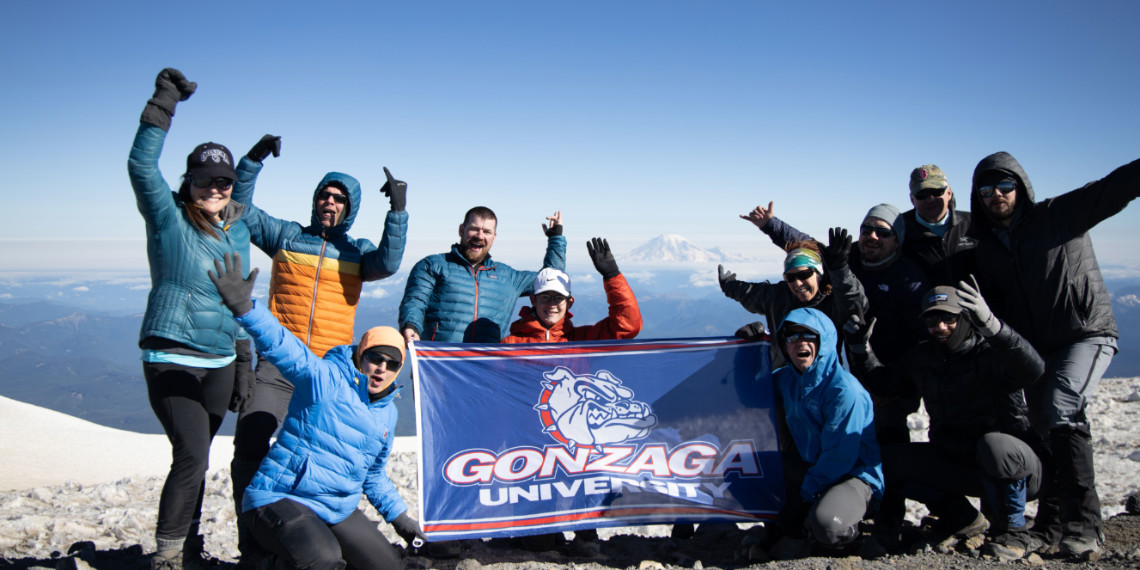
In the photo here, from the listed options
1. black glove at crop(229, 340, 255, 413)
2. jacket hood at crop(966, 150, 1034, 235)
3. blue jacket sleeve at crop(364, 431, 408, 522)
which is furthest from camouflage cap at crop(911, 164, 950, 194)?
black glove at crop(229, 340, 255, 413)

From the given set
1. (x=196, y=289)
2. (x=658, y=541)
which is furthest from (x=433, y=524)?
(x=196, y=289)

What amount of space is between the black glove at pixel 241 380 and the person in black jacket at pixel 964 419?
16.8ft

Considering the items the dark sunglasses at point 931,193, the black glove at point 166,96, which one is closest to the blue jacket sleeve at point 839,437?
the dark sunglasses at point 931,193

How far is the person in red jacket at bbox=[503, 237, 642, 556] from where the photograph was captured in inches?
248

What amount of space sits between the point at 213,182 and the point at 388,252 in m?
1.63

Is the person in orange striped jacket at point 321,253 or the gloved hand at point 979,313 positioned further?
the person in orange striped jacket at point 321,253

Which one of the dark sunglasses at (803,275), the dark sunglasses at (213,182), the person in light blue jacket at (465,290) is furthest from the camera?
the person in light blue jacket at (465,290)

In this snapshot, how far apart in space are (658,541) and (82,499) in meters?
7.43

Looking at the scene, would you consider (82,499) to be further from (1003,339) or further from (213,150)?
(1003,339)

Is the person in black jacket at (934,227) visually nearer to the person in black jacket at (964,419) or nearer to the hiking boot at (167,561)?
the person in black jacket at (964,419)

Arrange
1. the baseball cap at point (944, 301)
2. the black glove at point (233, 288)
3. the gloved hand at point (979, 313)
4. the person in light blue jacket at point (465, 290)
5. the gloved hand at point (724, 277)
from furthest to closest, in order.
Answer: the gloved hand at point (724, 277), the person in light blue jacket at point (465, 290), the baseball cap at point (944, 301), the gloved hand at point (979, 313), the black glove at point (233, 288)

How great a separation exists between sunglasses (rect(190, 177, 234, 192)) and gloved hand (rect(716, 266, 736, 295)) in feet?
15.7

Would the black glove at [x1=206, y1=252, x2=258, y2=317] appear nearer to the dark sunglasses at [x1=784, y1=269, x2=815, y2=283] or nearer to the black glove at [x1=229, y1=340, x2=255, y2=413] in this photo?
the black glove at [x1=229, y1=340, x2=255, y2=413]

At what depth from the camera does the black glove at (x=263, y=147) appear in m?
6.19
